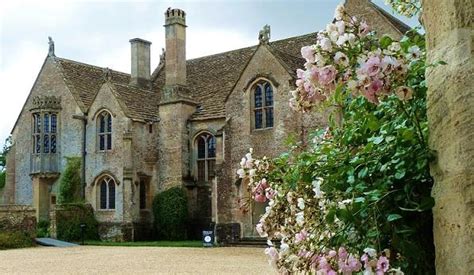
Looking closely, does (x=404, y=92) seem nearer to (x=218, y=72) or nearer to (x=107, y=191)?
(x=107, y=191)

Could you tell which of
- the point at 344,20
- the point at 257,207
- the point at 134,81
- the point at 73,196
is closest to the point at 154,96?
the point at 134,81

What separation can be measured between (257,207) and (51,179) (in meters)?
12.4

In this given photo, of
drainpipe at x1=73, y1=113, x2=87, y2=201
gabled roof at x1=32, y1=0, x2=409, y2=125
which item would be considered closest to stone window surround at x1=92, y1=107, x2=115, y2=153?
drainpipe at x1=73, y1=113, x2=87, y2=201

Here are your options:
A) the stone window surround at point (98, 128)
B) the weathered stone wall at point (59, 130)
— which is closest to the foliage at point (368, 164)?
the stone window surround at point (98, 128)

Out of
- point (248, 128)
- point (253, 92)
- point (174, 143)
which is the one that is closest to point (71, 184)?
point (174, 143)

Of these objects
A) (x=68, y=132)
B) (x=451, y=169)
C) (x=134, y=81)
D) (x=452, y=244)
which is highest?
(x=134, y=81)

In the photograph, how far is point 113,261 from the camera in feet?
54.6

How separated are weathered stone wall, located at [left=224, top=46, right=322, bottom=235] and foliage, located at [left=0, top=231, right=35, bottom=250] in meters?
8.32

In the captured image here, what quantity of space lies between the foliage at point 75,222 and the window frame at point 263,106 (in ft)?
31.7

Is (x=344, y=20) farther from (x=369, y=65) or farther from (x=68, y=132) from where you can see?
(x=68, y=132)

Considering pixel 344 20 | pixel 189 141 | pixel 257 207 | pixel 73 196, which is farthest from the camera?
pixel 73 196

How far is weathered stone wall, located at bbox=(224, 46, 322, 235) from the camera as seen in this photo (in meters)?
24.1

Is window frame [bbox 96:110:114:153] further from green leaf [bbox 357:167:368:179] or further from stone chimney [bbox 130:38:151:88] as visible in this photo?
green leaf [bbox 357:167:368:179]

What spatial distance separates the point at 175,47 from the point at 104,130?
18.8 ft
